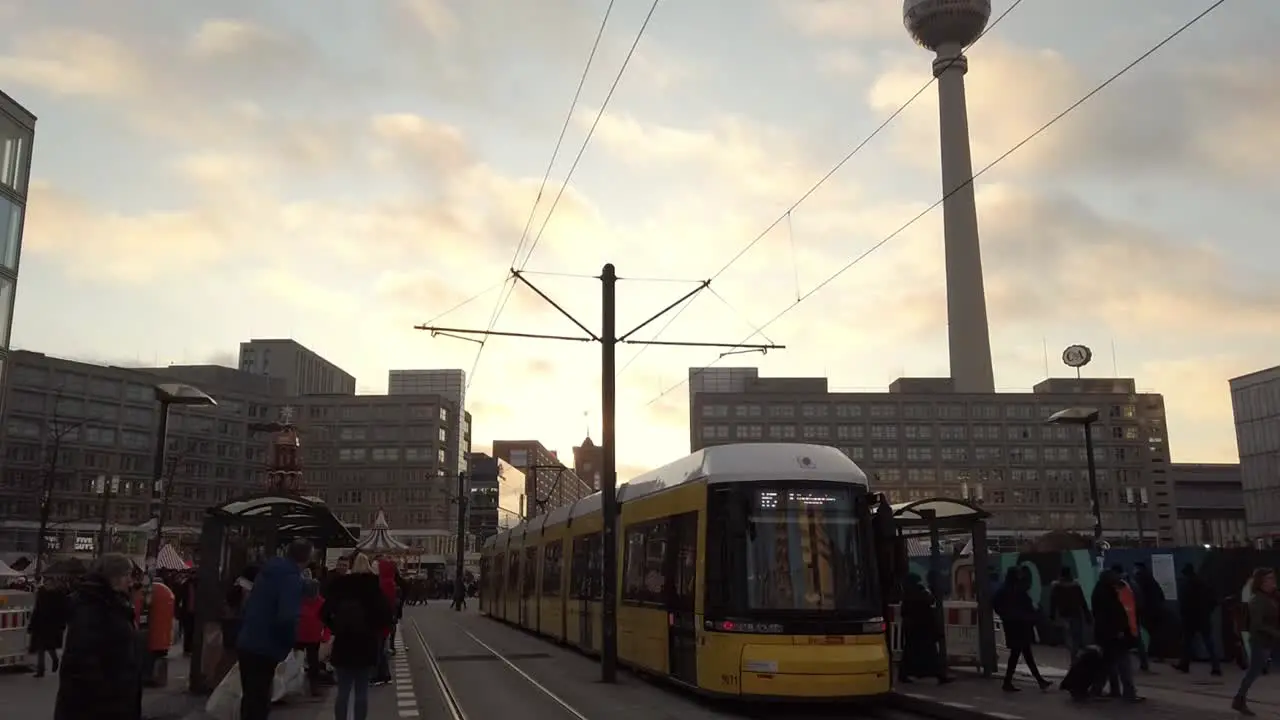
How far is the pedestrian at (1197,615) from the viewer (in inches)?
648

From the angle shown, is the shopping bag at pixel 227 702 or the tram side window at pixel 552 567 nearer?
the shopping bag at pixel 227 702

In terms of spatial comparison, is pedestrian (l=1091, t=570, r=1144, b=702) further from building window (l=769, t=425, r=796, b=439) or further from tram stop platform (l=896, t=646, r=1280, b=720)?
building window (l=769, t=425, r=796, b=439)

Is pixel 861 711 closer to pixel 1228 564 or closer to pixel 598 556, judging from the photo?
pixel 598 556

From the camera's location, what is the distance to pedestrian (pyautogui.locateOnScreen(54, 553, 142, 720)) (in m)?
5.30

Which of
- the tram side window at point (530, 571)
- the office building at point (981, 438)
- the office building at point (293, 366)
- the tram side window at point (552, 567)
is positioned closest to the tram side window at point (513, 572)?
the tram side window at point (530, 571)

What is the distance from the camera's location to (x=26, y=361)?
10162 centimetres

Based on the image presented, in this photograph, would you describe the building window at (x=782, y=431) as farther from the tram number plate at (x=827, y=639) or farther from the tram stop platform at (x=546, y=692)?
the tram number plate at (x=827, y=639)

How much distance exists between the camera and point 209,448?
387ft

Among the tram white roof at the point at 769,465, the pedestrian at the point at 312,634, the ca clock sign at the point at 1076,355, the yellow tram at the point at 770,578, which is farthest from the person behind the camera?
the ca clock sign at the point at 1076,355

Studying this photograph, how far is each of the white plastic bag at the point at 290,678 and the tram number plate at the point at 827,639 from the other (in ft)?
20.7

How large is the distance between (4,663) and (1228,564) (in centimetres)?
2081

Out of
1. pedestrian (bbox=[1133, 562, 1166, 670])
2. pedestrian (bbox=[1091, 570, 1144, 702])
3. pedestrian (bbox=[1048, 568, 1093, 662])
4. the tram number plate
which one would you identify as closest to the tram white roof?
the tram number plate

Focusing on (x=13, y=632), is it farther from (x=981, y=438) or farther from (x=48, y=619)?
(x=981, y=438)

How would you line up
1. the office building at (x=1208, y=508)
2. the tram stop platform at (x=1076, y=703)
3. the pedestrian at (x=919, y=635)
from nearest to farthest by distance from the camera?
the tram stop platform at (x=1076, y=703)
the pedestrian at (x=919, y=635)
the office building at (x=1208, y=508)
